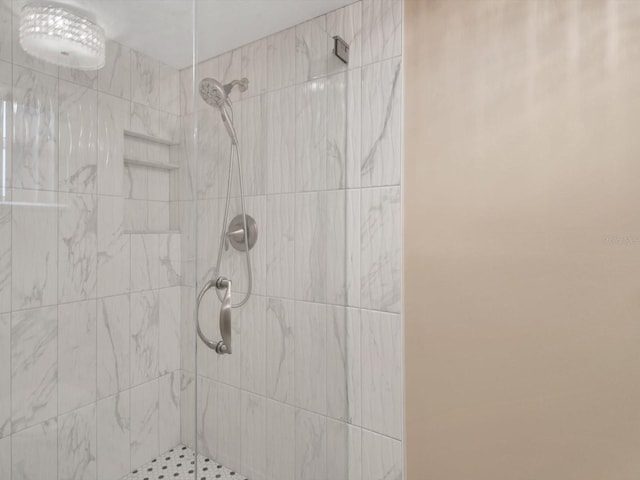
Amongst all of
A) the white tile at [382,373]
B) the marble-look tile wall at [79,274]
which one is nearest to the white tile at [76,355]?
the marble-look tile wall at [79,274]

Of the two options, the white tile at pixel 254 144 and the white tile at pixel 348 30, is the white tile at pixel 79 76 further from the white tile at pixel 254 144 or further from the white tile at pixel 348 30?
the white tile at pixel 348 30

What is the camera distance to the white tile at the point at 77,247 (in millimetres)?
767

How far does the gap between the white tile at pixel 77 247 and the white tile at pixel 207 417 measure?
389mm

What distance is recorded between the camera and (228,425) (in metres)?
1.02

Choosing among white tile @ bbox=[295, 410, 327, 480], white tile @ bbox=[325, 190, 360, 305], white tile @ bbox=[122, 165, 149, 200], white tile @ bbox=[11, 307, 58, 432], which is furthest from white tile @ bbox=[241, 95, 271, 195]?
white tile @ bbox=[295, 410, 327, 480]

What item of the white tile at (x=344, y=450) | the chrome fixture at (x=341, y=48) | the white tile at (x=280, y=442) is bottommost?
the white tile at (x=344, y=450)

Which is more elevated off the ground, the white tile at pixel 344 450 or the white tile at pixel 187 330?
the white tile at pixel 187 330

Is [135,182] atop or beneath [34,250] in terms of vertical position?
atop

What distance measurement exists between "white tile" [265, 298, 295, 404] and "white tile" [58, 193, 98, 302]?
499 mm

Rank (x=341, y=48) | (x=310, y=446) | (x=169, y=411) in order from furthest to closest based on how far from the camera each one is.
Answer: (x=341, y=48), (x=310, y=446), (x=169, y=411)

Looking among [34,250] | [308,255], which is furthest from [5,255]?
[308,255]

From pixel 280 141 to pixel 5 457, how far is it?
1.04 metres

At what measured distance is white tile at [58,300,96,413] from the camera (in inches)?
30.4

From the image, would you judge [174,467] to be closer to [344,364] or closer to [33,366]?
[33,366]
